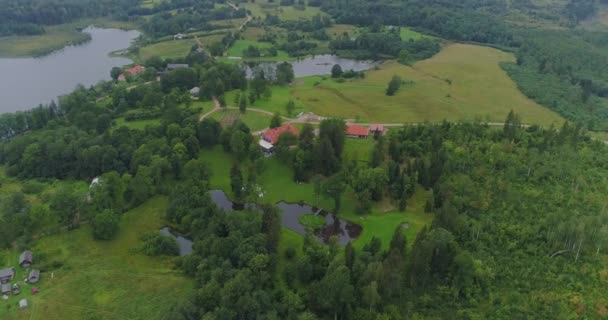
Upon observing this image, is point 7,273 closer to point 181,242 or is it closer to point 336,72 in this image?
point 181,242

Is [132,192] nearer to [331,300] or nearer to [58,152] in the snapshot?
[58,152]

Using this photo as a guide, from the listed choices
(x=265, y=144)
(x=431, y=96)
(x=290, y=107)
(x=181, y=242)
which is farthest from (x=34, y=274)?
(x=431, y=96)

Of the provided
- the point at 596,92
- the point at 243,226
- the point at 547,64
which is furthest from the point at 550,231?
the point at 547,64

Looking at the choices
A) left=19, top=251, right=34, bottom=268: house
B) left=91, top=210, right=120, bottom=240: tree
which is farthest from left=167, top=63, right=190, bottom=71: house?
left=19, top=251, right=34, bottom=268: house

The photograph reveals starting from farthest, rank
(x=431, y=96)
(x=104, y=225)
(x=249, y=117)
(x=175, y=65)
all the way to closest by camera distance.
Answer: (x=175, y=65)
(x=431, y=96)
(x=249, y=117)
(x=104, y=225)

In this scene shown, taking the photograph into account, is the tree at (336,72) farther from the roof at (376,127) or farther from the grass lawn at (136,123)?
the grass lawn at (136,123)

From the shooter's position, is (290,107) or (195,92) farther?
(195,92)
